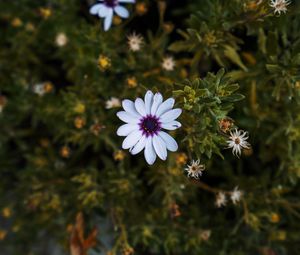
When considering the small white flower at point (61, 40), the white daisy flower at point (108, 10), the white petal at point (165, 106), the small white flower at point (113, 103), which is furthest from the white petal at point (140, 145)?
the small white flower at point (61, 40)

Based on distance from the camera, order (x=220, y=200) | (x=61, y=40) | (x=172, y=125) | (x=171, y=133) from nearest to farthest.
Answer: (x=172, y=125) → (x=171, y=133) → (x=220, y=200) → (x=61, y=40)

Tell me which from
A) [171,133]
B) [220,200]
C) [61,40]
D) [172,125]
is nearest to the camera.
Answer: [172,125]

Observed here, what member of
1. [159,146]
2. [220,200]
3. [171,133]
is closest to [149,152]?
[159,146]

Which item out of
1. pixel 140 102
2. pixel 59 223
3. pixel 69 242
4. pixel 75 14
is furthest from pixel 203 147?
pixel 75 14

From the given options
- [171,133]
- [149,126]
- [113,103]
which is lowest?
[149,126]

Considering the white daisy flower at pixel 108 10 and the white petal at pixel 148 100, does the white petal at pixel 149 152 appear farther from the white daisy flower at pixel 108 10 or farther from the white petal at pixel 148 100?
the white daisy flower at pixel 108 10

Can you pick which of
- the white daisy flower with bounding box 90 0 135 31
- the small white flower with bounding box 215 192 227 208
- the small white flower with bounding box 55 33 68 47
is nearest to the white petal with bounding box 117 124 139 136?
the white daisy flower with bounding box 90 0 135 31

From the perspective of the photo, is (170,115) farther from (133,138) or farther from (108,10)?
(108,10)
